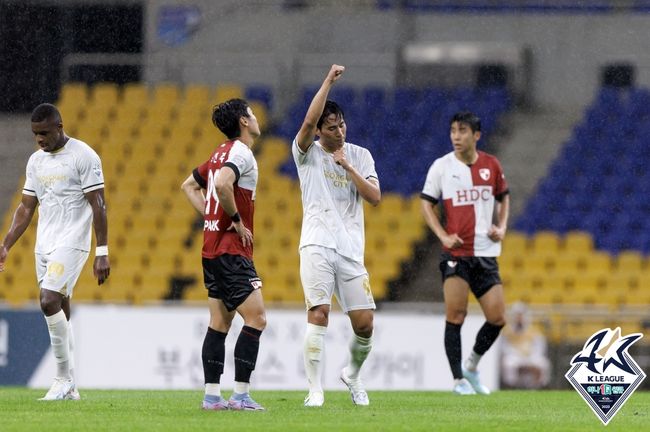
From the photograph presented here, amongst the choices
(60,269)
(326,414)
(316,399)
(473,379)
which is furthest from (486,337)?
(60,269)

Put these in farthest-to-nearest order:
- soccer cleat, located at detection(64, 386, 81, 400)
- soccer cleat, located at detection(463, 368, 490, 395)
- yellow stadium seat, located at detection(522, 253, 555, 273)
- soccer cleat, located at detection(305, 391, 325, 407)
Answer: yellow stadium seat, located at detection(522, 253, 555, 273) → soccer cleat, located at detection(463, 368, 490, 395) → soccer cleat, located at detection(64, 386, 81, 400) → soccer cleat, located at detection(305, 391, 325, 407)

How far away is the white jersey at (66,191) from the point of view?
10.8m

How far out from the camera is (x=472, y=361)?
12.8 metres

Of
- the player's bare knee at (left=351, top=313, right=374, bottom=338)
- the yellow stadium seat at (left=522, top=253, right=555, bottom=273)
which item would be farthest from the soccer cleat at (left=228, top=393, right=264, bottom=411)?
the yellow stadium seat at (left=522, top=253, right=555, bottom=273)

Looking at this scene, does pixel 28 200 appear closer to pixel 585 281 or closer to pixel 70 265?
pixel 70 265

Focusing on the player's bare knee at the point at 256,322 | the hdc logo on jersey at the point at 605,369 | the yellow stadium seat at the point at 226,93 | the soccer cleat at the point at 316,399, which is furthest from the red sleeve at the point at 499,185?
the yellow stadium seat at the point at 226,93

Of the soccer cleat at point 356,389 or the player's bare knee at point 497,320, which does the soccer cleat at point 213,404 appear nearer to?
the soccer cleat at point 356,389

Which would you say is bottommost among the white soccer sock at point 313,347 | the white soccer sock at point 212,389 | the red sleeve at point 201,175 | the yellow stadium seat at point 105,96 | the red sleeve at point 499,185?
the white soccer sock at point 212,389

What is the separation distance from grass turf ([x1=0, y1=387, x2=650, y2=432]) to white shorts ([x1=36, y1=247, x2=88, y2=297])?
34.3 inches

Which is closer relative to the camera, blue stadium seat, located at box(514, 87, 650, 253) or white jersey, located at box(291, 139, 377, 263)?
white jersey, located at box(291, 139, 377, 263)

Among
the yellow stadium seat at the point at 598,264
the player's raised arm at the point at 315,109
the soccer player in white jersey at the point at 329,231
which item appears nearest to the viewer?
the player's raised arm at the point at 315,109

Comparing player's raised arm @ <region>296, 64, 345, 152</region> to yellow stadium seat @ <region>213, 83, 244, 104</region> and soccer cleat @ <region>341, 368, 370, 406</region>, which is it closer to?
soccer cleat @ <region>341, 368, 370, 406</region>

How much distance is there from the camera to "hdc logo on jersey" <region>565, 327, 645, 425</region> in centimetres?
834

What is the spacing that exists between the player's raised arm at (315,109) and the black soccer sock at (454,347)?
304 cm
